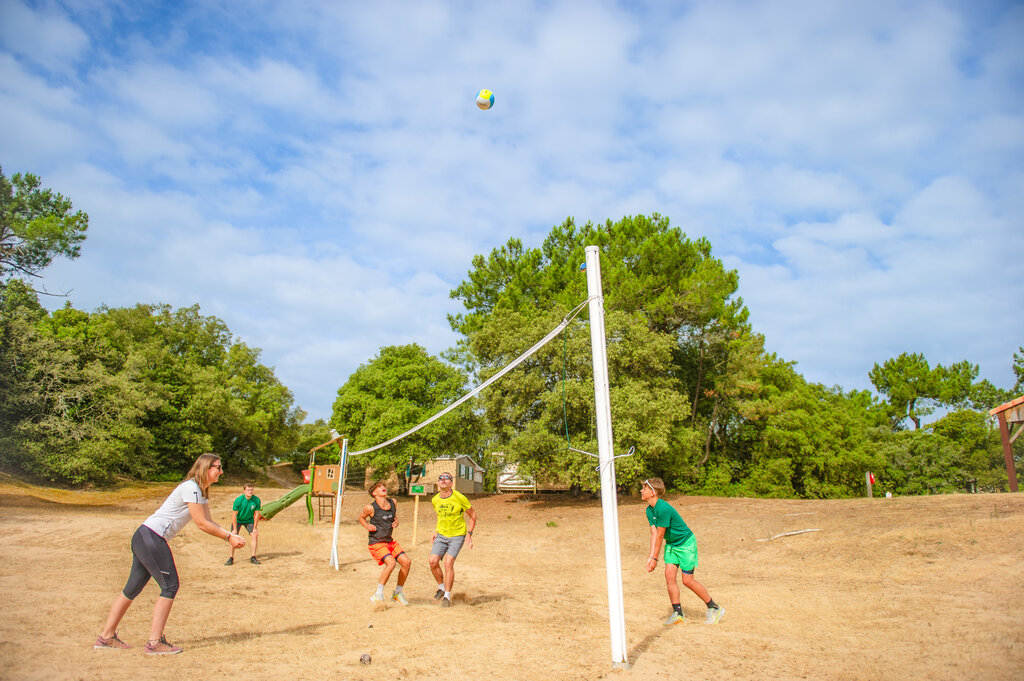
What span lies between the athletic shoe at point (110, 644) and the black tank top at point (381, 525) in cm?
306

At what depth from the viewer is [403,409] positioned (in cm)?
2806

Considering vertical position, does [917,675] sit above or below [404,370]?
below

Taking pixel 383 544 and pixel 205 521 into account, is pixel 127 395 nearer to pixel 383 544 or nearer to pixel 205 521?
pixel 383 544

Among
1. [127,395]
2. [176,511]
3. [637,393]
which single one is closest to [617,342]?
[637,393]

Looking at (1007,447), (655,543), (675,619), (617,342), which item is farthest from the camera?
(617,342)

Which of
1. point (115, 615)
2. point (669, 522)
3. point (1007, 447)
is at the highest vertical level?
point (1007, 447)

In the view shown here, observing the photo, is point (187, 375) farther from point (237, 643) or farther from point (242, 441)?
point (237, 643)

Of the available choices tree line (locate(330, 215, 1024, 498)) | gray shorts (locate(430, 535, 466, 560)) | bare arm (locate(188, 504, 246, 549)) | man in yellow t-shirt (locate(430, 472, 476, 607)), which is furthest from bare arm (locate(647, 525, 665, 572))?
tree line (locate(330, 215, 1024, 498))

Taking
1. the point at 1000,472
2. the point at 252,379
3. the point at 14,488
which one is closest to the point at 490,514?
the point at 14,488

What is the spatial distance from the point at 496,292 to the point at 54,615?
26375 millimetres

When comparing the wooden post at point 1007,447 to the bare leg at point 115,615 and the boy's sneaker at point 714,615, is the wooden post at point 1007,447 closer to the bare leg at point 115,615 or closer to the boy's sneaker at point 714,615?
the boy's sneaker at point 714,615

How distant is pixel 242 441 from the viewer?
39.6 metres

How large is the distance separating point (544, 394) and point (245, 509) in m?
11.2

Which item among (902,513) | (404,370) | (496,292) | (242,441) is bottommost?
(902,513)
